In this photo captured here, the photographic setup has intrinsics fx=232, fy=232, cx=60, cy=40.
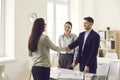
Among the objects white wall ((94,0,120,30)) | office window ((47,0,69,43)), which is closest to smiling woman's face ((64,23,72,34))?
office window ((47,0,69,43))

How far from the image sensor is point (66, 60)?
457cm

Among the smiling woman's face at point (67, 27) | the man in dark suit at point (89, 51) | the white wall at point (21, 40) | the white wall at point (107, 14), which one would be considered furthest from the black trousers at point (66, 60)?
the white wall at point (107, 14)

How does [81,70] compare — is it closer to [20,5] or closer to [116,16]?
[20,5]

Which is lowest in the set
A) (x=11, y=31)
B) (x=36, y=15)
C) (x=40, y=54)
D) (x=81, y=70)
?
(x=81, y=70)

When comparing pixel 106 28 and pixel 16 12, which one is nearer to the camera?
pixel 16 12

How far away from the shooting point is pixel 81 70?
12.9ft

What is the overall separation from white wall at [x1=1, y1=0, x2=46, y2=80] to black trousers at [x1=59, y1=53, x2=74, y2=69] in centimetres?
114

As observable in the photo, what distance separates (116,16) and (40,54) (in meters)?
4.61

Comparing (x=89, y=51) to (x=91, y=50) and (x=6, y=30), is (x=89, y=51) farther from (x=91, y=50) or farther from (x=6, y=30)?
(x=6, y=30)

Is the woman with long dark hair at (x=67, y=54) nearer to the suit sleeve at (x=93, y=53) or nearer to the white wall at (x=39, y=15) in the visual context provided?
the suit sleeve at (x=93, y=53)

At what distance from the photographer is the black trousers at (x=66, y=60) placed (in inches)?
179

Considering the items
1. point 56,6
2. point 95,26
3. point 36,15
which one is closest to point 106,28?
point 95,26

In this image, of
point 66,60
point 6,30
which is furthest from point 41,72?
point 6,30

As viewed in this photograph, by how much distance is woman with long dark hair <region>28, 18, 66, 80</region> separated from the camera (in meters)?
3.24
